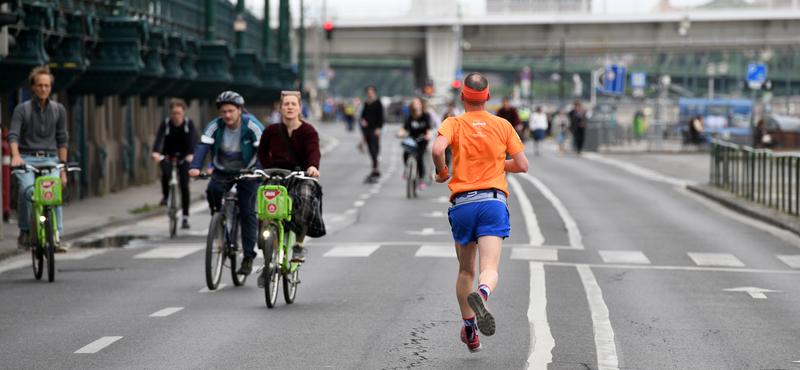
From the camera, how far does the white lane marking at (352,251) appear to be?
39.8 ft

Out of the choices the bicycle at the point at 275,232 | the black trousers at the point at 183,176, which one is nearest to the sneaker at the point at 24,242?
the bicycle at the point at 275,232

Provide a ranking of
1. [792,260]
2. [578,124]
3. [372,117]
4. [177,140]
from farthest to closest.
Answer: [578,124], [372,117], [177,140], [792,260]

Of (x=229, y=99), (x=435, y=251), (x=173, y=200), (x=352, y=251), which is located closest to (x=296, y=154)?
(x=229, y=99)

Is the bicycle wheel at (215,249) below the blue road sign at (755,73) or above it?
below

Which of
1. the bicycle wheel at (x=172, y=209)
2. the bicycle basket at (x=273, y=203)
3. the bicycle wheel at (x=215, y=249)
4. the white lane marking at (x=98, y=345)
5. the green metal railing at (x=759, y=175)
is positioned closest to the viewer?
the white lane marking at (x=98, y=345)

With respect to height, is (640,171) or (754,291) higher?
(754,291)

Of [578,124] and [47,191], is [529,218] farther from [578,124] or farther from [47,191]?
[578,124]

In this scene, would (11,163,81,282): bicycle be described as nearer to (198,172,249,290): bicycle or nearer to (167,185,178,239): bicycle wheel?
(198,172,249,290): bicycle

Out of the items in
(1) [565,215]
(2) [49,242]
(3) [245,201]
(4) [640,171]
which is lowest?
(4) [640,171]

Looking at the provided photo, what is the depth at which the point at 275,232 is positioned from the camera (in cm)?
845

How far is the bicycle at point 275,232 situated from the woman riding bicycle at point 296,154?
9 cm

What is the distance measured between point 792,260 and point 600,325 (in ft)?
16.7

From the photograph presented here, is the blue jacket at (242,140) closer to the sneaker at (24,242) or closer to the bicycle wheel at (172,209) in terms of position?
the sneaker at (24,242)

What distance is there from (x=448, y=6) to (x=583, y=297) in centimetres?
5693
